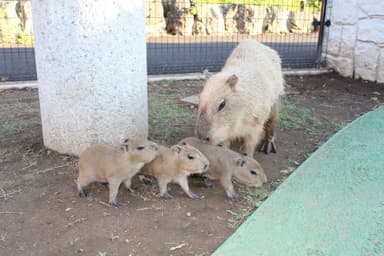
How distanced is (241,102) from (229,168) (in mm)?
584

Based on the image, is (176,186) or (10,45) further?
(10,45)

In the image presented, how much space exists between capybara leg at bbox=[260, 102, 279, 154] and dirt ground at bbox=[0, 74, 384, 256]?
0.34ft

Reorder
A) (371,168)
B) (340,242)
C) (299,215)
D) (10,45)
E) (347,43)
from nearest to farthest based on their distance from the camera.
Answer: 1. (340,242)
2. (299,215)
3. (371,168)
4. (347,43)
5. (10,45)

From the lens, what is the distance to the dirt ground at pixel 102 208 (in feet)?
8.07

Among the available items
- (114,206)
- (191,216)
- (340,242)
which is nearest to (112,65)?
(114,206)

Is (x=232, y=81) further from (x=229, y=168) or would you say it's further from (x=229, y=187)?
(x=229, y=187)

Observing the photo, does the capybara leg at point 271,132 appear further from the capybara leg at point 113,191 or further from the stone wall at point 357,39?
the stone wall at point 357,39

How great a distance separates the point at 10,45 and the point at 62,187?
726 centimetres

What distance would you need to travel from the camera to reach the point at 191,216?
9.16ft

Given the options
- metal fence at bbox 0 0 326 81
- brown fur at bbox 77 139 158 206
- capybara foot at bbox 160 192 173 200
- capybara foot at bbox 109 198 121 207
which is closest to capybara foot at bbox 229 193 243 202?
capybara foot at bbox 160 192 173 200

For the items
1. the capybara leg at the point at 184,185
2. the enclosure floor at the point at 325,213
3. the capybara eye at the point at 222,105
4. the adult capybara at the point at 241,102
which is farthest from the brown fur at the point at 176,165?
the enclosure floor at the point at 325,213

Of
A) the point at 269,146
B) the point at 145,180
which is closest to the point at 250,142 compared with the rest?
the point at 269,146

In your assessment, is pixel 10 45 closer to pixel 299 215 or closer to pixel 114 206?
pixel 114 206

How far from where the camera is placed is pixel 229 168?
314 cm
